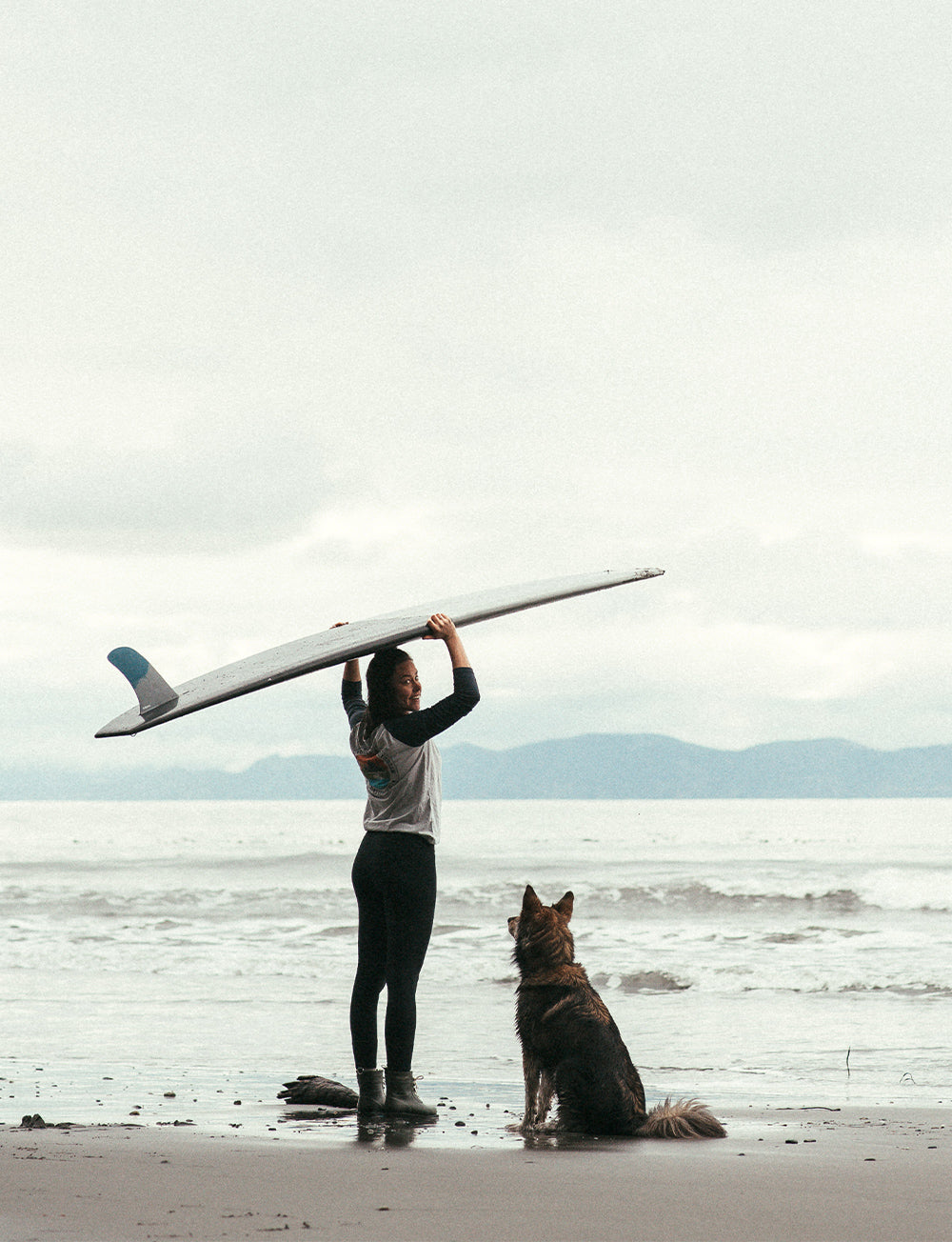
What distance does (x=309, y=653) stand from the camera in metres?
4.68

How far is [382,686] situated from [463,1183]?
1.97 m

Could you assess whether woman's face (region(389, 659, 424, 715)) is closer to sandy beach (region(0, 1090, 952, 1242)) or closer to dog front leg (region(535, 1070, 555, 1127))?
dog front leg (region(535, 1070, 555, 1127))

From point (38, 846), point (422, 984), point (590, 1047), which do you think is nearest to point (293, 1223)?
point (590, 1047)

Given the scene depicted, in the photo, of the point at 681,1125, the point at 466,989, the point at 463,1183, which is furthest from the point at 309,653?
the point at 466,989

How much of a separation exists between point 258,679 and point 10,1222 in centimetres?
185

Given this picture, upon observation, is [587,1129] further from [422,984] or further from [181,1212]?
[422,984]

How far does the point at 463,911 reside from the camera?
19.6 m

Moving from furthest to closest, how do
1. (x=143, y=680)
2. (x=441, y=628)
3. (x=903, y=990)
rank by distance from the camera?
(x=903, y=990) < (x=441, y=628) < (x=143, y=680)

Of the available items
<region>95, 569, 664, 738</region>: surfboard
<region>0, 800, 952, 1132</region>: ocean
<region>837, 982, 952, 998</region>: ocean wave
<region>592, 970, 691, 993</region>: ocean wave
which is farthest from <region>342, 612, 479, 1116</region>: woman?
Result: <region>837, 982, 952, 998</region>: ocean wave

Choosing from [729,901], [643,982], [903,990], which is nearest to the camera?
[903,990]

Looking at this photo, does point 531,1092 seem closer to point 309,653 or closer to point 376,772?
point 376,772

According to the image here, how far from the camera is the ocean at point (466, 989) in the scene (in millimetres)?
6516

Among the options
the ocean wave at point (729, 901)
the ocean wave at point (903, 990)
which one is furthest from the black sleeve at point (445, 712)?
the ocean wave at point (729, 901)

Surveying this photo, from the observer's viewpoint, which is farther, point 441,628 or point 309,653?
point 441,628
